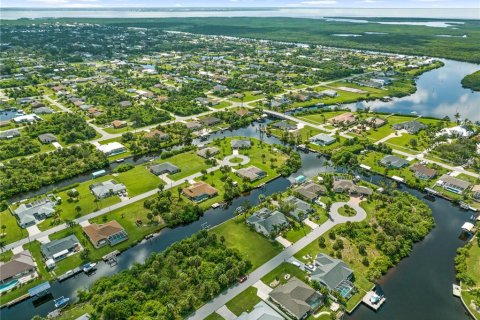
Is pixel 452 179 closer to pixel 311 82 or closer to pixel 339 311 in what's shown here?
pixel 339 311

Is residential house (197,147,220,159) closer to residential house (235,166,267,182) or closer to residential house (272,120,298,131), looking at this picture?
residential house (235,166,267,182)

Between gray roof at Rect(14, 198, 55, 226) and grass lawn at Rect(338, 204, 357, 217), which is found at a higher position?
grass lawn at Rect(338, 204, 357, 217)

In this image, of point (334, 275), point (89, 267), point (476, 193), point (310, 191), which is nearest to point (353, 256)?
point (334, 275)

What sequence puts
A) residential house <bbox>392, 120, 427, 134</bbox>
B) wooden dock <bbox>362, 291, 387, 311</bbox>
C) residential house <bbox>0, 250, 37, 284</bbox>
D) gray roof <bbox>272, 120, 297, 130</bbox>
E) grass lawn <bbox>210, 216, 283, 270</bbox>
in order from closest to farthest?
wooden dock <bbox>362, 291, 387, 311</bbox> → residential house <bbox>0, 250, 37, 284</bbox> → grass lawn <bbox>210, 216, 283, 270</bbox> → residential house <bbox>392, 120, 427, 134</bbox> → gray roof <bbox>272, 120, 297, 130</bbox>

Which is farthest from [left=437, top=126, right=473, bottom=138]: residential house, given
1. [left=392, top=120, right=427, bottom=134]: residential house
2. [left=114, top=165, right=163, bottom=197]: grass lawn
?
Answer: [left=114, top=165, right=163, bottom=197]: grass lawn

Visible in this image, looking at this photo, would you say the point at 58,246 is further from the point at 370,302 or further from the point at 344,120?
the point at 344,120

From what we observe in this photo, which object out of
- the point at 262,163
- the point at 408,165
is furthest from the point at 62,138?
the point at 408,165
